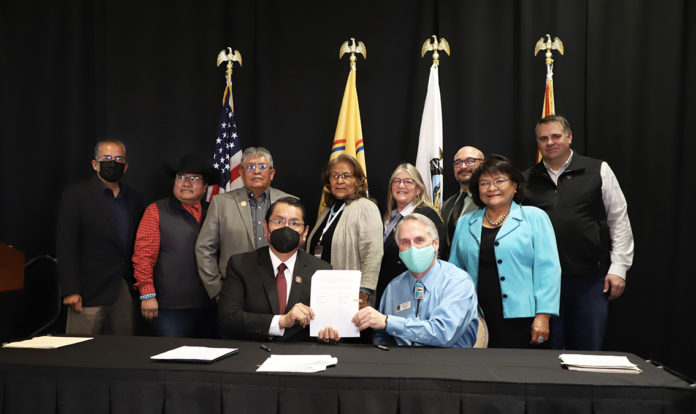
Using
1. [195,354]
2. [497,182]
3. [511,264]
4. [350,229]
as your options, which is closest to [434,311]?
[511,264]

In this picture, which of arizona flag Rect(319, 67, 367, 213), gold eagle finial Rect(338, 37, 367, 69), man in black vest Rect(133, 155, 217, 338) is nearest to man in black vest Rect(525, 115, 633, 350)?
arizona flag Rect(319, 67, 367, 213)

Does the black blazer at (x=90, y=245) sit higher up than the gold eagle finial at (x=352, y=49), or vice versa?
the gold eagle finial at (x=352, y=49)

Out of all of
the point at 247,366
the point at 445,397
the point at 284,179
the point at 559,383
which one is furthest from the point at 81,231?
the point at 559,383

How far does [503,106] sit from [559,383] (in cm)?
297

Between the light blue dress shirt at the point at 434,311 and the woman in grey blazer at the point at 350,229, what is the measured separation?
0.70 meters

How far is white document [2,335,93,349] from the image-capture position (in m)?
2.20

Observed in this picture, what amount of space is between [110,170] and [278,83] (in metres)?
1.61

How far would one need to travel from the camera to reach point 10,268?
365 cm

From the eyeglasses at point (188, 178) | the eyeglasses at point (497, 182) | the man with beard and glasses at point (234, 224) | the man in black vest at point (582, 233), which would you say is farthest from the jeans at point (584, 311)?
the eyeglasses at point (188, 178)

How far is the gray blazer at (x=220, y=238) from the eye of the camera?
3420 millimetres

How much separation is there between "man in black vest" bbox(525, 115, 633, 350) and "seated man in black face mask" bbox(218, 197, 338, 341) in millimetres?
1636

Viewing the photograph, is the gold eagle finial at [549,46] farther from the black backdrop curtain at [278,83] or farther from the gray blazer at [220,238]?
the gray blazer at [220,238]

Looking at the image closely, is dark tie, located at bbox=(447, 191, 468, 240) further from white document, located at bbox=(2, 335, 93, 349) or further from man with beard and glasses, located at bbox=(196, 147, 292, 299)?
white document, located at bbox=(2, 335, 93, 349)

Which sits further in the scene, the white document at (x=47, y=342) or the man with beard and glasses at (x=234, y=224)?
the man with beard and glasses at (x=234, y=224)
